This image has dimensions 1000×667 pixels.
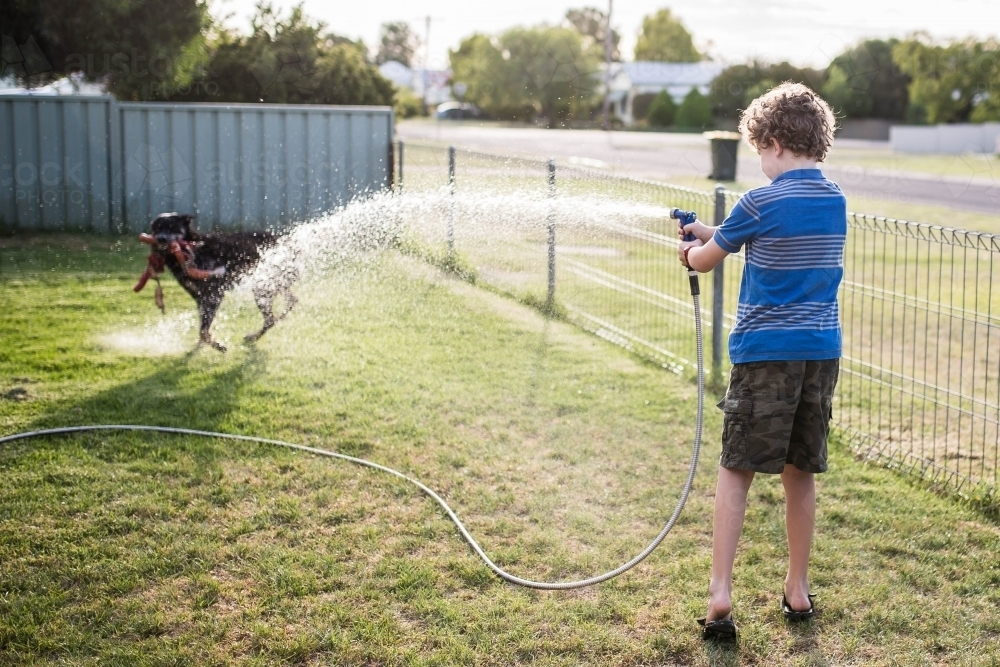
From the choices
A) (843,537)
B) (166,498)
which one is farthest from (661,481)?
(166,498)

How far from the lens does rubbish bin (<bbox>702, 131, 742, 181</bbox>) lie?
1925cm

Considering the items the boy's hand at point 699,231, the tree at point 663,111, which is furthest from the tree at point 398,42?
the boy's hand at point 699,231

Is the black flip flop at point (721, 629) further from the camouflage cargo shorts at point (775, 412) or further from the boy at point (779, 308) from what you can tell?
the camouflage cargo shorts at point (775, 412)

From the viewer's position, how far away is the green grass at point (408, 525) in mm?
3150

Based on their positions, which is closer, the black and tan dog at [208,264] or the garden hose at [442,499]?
the garden hose at [442,499]

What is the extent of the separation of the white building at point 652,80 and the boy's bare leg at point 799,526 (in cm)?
3648

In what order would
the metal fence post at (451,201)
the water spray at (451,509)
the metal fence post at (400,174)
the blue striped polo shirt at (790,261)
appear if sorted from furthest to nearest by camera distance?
the metal fence post at (400,174)
the metal fence post at (451,201)
the water spray at (451,509)
the blue striped polo shirt at (790,261)

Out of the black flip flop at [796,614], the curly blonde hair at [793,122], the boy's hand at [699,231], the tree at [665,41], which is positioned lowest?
the black flip flop at [796,614]

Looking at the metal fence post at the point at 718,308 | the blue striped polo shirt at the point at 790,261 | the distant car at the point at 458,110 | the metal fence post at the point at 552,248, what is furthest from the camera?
the distant car at the point at 458,110

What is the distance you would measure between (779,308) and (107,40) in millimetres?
12265

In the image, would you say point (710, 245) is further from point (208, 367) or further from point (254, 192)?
point (254, 192)

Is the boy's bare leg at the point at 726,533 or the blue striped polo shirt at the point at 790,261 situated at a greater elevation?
the blue striped polo shirt at the point at 790,261

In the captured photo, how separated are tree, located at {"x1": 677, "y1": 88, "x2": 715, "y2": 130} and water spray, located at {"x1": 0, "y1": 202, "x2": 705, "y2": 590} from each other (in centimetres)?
2697

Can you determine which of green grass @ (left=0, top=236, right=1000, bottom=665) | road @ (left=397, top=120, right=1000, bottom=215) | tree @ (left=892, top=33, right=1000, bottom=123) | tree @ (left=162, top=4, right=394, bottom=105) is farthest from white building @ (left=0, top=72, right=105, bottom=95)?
tree @ (left=892, top=33, right=1000, bottom=123)
